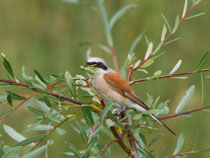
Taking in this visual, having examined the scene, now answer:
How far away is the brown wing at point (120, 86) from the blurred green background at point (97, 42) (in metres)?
0.93

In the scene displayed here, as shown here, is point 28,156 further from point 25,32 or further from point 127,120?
point 25,32

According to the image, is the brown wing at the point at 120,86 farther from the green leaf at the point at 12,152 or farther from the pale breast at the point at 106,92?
the green leaf at the point at 12,152

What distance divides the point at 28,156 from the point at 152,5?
193 cm

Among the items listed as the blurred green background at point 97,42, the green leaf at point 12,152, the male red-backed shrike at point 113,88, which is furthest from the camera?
the blurred green background at point 97,42

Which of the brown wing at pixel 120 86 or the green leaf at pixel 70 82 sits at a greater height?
the green leaf at pixel 70 82

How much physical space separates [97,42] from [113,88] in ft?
4.13

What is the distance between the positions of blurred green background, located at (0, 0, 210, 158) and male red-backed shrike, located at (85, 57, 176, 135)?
0.92 m

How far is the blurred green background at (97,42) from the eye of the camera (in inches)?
103

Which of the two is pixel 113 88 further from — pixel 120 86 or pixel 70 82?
pixel 70 82

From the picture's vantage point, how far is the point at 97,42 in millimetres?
2896

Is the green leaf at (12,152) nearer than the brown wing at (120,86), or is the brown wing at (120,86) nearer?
the green leaf at (12,152)

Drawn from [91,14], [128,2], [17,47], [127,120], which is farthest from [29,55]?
[127,120]

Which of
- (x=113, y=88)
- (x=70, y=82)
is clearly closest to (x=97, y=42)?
(x=113, y=88)

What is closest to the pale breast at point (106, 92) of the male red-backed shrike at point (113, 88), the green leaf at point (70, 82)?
the male red-backed shrike at point (113, 88)
